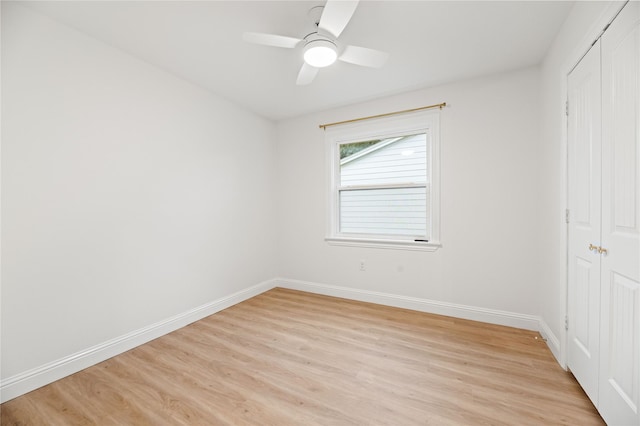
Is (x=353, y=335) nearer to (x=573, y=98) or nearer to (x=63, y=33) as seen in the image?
(x=573, y=98)

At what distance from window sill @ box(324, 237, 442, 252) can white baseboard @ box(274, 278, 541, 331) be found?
59 cm

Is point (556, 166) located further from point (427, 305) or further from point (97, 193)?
point (97, 193)

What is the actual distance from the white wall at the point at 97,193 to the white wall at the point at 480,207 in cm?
190

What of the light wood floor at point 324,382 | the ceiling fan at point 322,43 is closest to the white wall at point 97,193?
the light wood floor at point 324,382

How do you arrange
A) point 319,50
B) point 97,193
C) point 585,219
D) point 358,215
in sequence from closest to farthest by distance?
point 585,219 → point 319,50 → point 97,193 → point 358,215

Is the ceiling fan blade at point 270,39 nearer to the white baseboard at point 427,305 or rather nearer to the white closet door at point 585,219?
the white closet door at point 585,219

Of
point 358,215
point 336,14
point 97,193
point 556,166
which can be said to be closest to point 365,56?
point 336,14

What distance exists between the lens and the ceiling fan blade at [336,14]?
4.93ft

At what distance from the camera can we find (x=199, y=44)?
225 cm

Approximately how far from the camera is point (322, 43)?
1.90m

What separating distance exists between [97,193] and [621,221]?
11.3ft

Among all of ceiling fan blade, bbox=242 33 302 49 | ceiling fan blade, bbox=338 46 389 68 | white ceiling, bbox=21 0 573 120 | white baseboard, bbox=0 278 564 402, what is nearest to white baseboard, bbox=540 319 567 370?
white baseboard, bbox=0 278 564 402

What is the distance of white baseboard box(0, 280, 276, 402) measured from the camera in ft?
5.78

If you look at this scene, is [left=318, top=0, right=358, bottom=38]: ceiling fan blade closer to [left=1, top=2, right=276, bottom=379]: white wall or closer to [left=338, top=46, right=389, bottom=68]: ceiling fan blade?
[left=338, top=46, right=389, bottom=68]: ceiling fan blade
